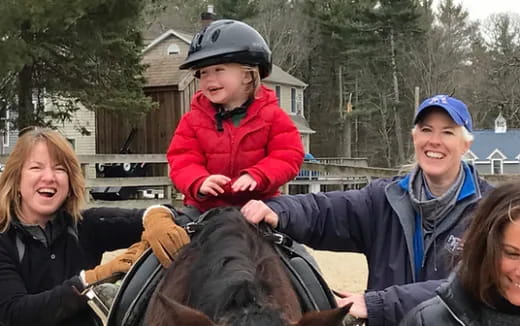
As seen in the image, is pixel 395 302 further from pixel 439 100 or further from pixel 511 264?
pixel 439 100

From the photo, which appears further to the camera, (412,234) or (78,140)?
(78,140)

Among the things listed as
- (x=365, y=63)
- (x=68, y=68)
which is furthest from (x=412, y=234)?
(x=365, y=63)

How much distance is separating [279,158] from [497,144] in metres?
36.5

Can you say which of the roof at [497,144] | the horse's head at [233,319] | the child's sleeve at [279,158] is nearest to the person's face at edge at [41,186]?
the child's sleeve at [279,158]

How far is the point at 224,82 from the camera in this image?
2.99m

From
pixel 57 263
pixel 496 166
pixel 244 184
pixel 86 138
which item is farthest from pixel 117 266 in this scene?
pixel 496 166

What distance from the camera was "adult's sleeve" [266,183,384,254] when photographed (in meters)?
2.97

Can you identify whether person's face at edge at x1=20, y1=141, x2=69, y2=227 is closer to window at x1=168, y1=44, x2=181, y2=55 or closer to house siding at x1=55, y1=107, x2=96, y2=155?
house siding at x1=55, y1=107, x2=96, y2=155

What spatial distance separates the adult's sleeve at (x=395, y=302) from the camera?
240cm

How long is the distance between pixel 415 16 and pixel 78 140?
1975 cm

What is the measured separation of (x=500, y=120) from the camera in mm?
36094

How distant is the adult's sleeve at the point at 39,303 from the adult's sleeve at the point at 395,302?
1151 mm

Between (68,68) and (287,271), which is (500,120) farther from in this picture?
(287,271)

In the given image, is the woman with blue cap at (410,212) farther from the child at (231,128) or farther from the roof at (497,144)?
the roof at (497,144)
